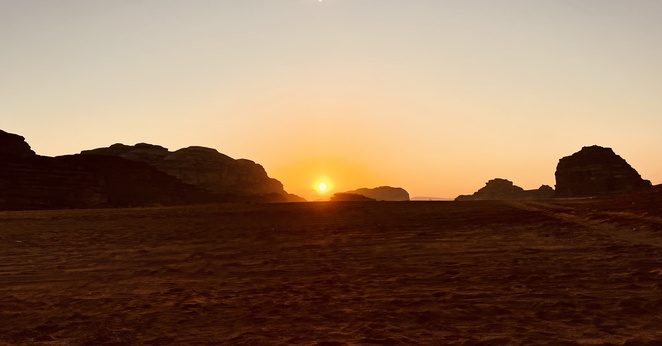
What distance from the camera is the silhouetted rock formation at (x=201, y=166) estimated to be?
108438 mm

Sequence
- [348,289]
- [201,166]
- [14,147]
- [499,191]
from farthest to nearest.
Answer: [499,191]
[201,166]
[14,147]
[348,289]

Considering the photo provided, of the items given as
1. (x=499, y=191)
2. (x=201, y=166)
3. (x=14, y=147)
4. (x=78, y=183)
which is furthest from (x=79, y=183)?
(x=499, y=191)

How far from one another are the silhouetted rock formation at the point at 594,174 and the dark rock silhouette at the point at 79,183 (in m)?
95.3

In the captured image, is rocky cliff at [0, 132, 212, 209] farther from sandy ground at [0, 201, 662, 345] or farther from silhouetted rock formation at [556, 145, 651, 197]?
silhouetted rock formation at [556, 145, 651, 197]

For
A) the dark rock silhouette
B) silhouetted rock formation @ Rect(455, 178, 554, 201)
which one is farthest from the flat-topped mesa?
silhouetted rock formation @ Rect(455, 178, 554, 201)

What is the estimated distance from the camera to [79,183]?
67.8 m

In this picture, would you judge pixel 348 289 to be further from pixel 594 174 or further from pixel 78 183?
pixel 594 174

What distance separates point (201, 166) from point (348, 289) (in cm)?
11186

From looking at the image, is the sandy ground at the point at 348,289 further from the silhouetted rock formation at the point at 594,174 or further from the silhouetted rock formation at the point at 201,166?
the silhouetted rock formation at the point at 594,174

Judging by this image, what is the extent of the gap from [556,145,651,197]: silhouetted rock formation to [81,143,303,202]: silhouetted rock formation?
79.0 m

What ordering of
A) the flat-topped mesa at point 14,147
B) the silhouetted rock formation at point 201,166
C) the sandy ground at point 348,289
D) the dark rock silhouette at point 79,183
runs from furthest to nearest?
the silhouetted rock formation at point 201,166 → the flat-topped mesa at point 14,147 → the dark rock silhouette at point 79,183 → the sandy ground at point 348,289

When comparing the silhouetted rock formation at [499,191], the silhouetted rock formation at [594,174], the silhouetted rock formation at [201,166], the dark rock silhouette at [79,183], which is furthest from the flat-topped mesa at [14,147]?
the silhouetted rock formation at [499,191]

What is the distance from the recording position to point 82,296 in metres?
9.05

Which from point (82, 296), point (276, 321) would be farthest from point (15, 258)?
point (276, 321)
